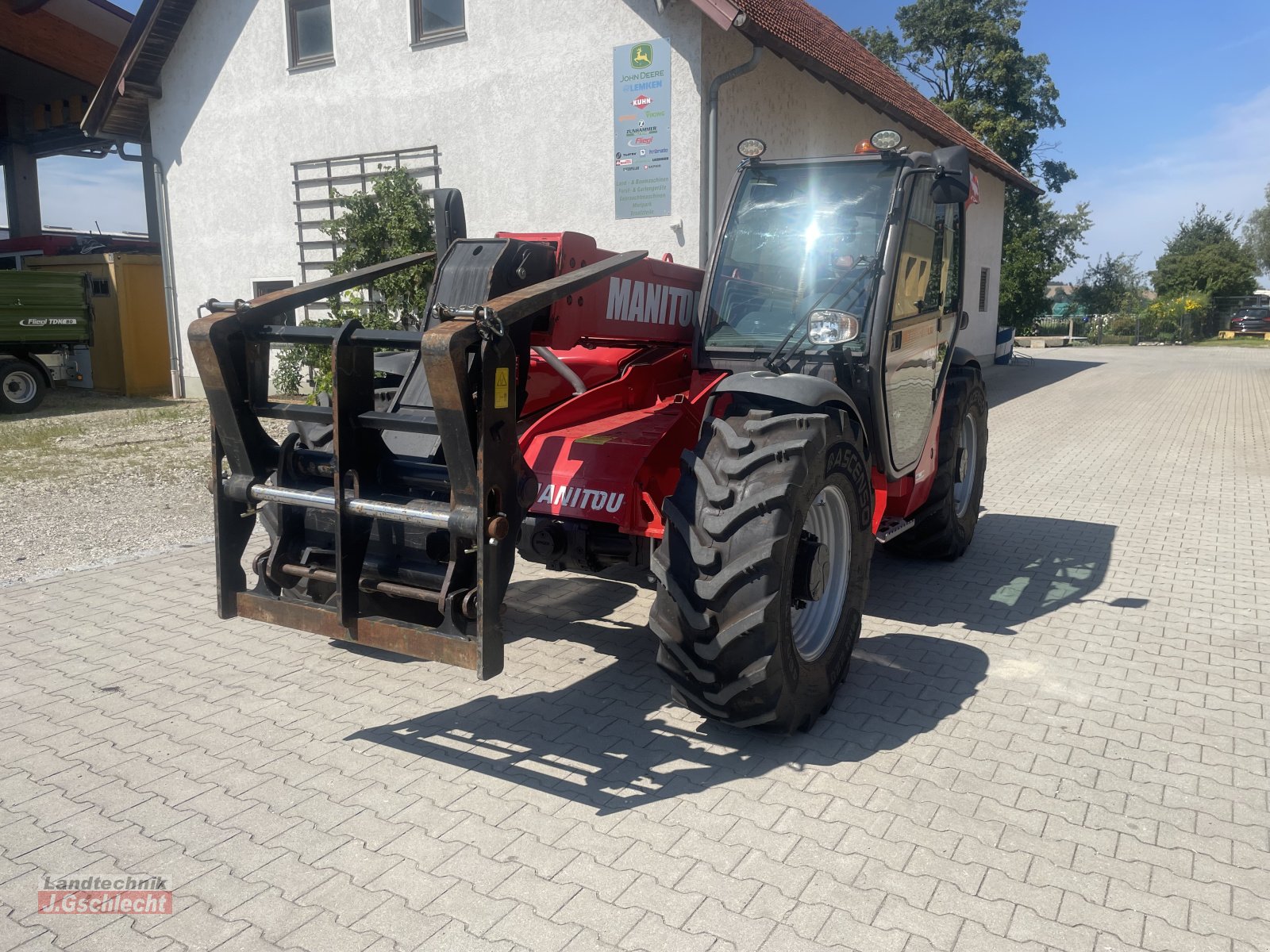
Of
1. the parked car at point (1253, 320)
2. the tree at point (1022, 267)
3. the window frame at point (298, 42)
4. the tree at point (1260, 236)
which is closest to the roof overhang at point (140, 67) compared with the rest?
the window frame at point (298, 42)

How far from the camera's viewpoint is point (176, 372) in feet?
56.2

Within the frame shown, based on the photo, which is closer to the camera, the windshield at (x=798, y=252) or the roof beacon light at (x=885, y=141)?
the roof beacon light at (x=885, y=141)

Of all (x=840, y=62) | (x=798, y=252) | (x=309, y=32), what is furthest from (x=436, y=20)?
(x=798, y=252)

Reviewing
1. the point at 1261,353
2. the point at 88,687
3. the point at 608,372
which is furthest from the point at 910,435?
the point at 1261,353

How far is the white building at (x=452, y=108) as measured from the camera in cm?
1104

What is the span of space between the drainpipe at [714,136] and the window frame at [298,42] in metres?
6.22

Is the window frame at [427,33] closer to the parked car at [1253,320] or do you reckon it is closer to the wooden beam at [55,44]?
the wooden beam at [55,44]

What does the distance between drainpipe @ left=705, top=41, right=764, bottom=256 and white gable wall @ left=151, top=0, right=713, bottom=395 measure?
0.14 meters

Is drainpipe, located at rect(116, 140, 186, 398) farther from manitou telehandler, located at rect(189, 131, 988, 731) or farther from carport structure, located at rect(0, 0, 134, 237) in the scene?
manitou telehandler, located at rect(189, 131, 988, 731)

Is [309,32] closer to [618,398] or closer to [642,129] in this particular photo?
[642,129]

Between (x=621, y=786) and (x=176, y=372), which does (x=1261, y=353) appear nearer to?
(x=176, y=372)

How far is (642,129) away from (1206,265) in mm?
48475

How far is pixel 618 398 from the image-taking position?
4.86 meters

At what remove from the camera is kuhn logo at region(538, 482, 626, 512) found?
4137mm
